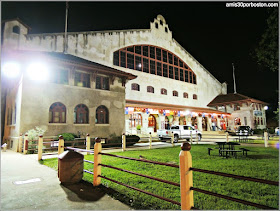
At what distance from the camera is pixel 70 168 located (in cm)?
531

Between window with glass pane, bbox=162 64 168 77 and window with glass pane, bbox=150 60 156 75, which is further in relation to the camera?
window with glass pane, bbox=162 64 168 77

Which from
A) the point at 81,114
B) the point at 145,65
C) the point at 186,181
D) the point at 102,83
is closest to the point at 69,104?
the point at 81,114

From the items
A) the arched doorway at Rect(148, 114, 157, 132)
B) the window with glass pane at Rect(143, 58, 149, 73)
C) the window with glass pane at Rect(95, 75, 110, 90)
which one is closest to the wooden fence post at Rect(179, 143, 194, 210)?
the window with glass pane at Rect(95, 75, 110, 90)

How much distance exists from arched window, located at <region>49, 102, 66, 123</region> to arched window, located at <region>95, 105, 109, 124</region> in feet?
10.2

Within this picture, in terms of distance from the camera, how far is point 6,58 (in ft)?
62.9

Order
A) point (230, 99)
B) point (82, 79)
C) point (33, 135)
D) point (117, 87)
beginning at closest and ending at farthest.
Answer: point (33, 135) → point (82, 79) → point (117, 87) → point (230, 99)

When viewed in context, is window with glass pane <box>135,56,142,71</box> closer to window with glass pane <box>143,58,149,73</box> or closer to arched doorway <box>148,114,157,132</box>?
window with glass pane <box>143,58,149,73</box>

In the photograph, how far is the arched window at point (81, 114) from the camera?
16281 mm

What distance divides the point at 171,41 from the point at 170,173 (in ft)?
102

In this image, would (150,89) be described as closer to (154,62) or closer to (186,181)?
(154,62)

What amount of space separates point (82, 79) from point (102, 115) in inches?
156

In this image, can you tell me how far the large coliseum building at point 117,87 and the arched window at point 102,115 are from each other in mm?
101

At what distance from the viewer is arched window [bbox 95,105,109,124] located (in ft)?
57.6

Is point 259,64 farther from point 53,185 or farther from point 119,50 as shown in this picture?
point 119,50
